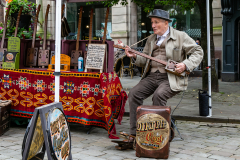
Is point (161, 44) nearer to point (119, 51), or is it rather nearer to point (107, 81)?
point (107, 81)

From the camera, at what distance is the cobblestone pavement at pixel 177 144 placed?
13.9 ft

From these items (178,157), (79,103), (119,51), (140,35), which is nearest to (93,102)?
(79,103)

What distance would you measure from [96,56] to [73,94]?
730 mm

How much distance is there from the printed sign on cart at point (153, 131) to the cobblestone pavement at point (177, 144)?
0.24 m

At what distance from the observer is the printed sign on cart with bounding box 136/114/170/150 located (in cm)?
409

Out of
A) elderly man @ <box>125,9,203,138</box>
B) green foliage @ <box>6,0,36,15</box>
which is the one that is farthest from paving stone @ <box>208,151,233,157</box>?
green foliage @ <box>6,0,36,15</box>

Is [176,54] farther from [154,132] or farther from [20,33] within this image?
[20,33]

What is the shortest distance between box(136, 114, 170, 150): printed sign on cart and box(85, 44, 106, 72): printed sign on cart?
156 cm

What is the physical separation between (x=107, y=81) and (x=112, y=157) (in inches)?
56.0

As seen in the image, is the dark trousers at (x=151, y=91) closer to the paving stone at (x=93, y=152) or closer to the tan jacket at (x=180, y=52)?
the tan jacket at (x=180, y=52)

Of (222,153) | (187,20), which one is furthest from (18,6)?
(187,20)

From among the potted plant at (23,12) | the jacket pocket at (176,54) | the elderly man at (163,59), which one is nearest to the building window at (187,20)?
the potted plant at (23,12)

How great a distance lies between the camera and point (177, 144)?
480 cm

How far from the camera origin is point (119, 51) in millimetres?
14086
